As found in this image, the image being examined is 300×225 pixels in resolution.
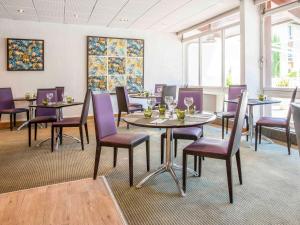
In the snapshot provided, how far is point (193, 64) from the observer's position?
26.7 feet

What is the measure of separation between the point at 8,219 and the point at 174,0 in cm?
449

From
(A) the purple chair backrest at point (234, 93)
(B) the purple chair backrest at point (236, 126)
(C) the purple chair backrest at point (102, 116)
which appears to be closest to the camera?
(B) the purple chair backrest at point (236, 126)

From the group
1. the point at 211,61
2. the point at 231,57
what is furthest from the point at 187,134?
the point at 211,61

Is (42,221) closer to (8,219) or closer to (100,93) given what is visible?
(8,219)

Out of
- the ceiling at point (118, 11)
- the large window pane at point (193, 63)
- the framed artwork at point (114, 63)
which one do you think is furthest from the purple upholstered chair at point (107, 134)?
the large window pane at point (193, 63)

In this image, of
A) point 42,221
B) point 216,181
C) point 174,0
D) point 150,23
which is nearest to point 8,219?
point 42,221

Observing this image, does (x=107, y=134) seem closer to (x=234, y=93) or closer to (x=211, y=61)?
(x=234, y=93)

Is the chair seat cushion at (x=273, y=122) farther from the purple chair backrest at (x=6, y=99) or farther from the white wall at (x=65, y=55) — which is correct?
the purple chair backrest at (x=6, y=99)

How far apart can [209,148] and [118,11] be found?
14.0 feet

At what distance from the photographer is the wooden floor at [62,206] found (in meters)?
1.94

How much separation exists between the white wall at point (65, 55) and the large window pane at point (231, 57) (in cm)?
209

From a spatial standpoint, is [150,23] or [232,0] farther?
[150,23]

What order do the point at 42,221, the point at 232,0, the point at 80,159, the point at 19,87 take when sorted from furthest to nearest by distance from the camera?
the point at 19,87 < the point at 232,0 < the point at 80,159 < the point at 42,221

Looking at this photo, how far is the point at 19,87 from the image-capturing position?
6.43 m
